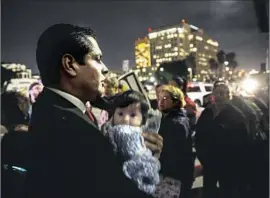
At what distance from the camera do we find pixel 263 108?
2270 millimetres

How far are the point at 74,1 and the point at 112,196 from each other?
88 cm

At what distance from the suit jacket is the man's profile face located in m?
0.07

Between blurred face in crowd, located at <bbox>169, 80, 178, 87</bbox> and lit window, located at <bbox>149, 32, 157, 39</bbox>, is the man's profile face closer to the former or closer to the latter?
lit window, located at <bbox>149, 32, 157, 39</bbox>

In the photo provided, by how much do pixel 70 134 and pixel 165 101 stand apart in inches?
27.9

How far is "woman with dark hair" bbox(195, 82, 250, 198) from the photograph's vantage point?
76.7 inches

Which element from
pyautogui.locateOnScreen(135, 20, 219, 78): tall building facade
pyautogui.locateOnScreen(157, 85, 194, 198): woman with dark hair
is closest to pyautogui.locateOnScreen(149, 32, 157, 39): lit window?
pyautogui.locateOnScreen(135, 20, 219, 78): tall building facade

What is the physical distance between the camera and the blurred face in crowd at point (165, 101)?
146cm

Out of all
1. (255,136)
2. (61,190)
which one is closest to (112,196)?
(61,190)

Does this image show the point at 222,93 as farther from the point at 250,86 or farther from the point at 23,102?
the point at 23,102

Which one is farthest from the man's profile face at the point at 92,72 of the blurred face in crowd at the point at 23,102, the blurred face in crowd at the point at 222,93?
the blurred face in crowd at the point at 222,93

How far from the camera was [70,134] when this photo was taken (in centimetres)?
84

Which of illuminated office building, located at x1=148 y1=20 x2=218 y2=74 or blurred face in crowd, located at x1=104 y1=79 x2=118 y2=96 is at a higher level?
illuminated office building, located at x1=148 y1=20 x2=218 y2=74

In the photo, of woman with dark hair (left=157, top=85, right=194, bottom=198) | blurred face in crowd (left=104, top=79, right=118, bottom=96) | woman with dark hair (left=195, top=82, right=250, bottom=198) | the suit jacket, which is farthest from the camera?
woman with dark hair (left=195, top=82, right=250, bottom=198)

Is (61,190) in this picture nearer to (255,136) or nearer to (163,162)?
(163,162)
